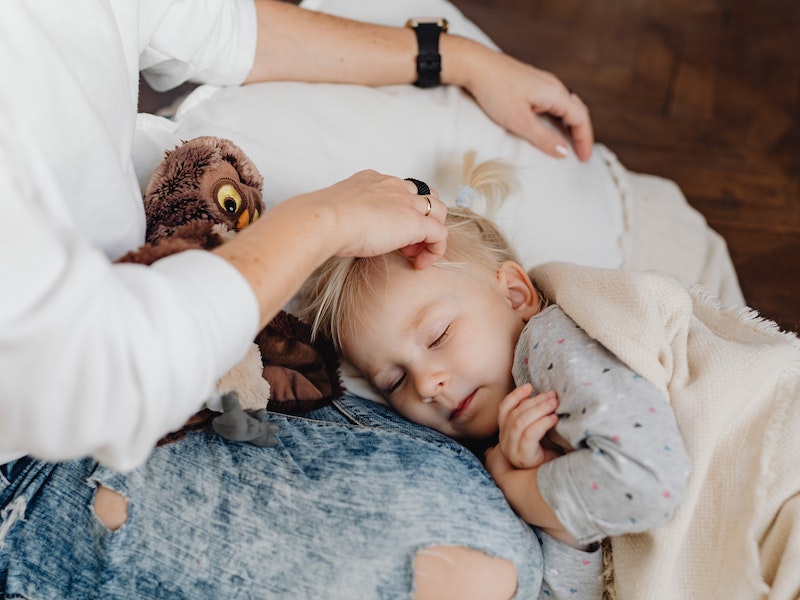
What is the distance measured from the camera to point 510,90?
4.63ft

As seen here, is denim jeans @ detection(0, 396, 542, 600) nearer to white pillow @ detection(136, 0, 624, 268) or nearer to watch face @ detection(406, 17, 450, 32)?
white pillow @ detection(136, 0, 624, 268)

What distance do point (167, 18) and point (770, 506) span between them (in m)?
1.02

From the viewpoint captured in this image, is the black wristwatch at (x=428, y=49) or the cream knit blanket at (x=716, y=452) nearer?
the cream knit blanket at (x=716, y=452)

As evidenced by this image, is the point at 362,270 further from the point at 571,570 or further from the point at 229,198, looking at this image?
the point at 571,570

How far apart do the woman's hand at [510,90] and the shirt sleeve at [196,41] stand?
354 millimetres

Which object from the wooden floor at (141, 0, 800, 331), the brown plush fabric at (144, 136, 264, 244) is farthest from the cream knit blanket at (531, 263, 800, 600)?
the wooden floor at (141, 0, 800, 331)

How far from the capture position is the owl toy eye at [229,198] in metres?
0.98

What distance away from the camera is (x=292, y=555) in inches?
34.3

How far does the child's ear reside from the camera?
113 centimetres

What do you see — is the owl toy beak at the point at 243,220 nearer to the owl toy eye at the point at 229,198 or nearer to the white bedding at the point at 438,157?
the owl toy eye at the point at 229,198

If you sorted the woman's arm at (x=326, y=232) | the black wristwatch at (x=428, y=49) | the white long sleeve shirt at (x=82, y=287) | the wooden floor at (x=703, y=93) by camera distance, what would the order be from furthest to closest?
the wooden floor at (x=703, y=93) < the black wristwatch at (x=428, y=49) < the woman's arm at (x=326, y=232) < the white long sleeve shirt at (x=82, y=287)

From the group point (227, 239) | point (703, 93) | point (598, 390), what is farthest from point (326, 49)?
point (703, 93)

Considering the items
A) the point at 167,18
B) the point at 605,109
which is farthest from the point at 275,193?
the point at 605,109

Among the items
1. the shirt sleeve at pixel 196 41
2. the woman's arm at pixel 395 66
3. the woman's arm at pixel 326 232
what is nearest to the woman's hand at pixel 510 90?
the woman's arm at pixel 395 66
